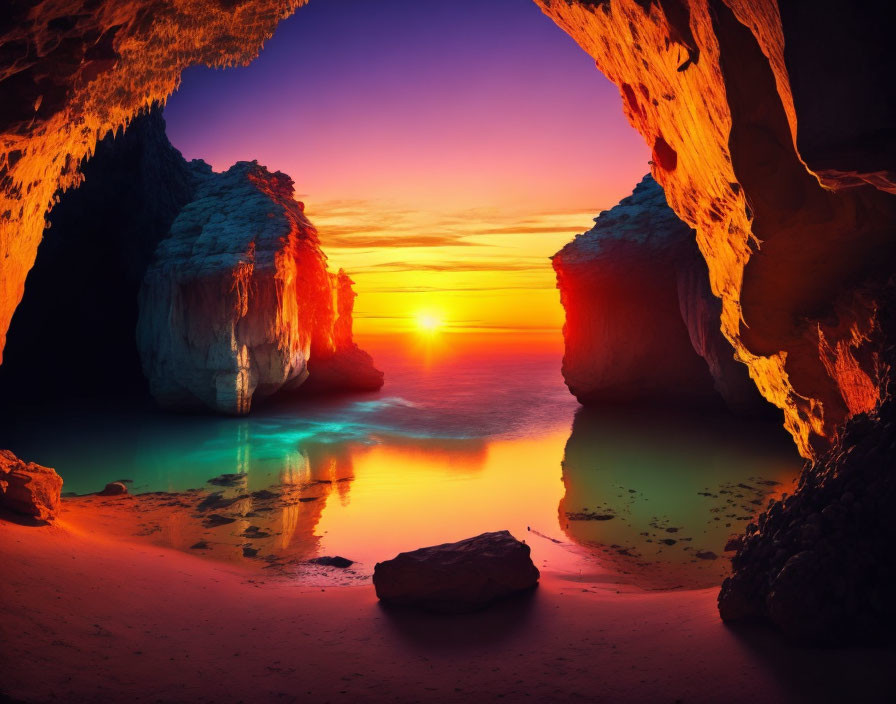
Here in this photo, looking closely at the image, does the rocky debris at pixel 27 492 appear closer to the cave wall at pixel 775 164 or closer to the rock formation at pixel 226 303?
the cave wall at pixel 775 164

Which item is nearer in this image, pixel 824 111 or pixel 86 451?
pixel 824 111

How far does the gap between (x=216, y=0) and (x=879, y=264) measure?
25.1 feet

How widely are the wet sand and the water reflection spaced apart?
3008 mm

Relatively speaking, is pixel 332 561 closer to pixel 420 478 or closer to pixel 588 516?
pixel 588 516

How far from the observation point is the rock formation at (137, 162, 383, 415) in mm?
22547

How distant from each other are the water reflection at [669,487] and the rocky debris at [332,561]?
4220mm

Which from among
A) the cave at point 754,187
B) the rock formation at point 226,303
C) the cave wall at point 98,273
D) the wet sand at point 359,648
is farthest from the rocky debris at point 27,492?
the cave wall at point 98,273

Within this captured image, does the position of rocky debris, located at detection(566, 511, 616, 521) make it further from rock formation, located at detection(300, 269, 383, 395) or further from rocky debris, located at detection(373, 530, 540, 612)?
rock formation, located at detection(300, 269, 383, 395)

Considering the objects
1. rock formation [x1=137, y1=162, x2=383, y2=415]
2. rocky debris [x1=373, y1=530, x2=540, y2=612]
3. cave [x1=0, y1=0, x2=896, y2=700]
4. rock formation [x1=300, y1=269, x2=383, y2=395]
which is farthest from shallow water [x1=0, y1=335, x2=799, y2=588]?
rocky debris [x1=373, y1=530, x2=540, y2=612]

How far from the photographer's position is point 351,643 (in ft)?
19.8

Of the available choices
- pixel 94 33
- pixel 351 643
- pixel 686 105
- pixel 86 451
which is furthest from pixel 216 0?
pixel 86 451

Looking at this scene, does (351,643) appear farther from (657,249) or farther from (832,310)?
(657,249)

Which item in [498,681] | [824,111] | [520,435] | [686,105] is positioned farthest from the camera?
[520,435]

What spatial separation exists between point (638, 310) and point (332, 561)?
17695 millimetres
